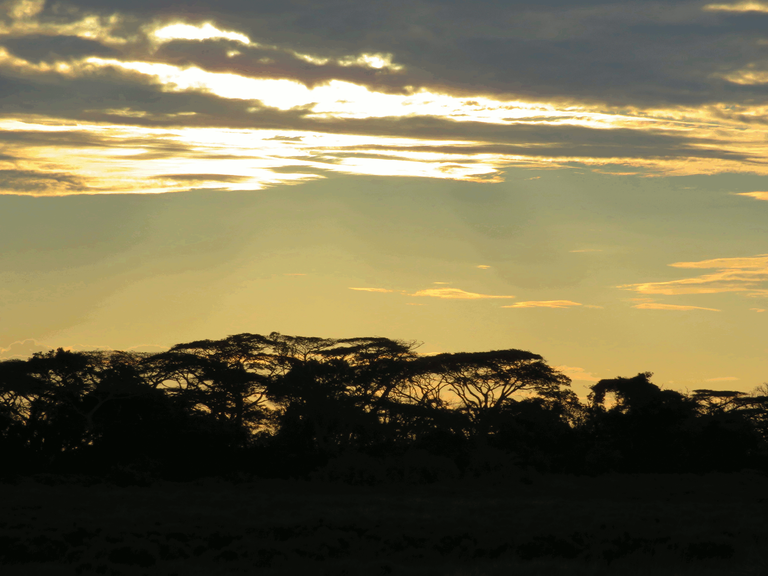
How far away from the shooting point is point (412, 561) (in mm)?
16750

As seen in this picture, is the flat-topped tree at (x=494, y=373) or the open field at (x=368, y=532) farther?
the flat-topped tree at (x=494, y=373)

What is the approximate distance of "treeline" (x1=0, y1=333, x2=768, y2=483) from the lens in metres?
34.9

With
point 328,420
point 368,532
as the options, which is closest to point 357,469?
point 328,420

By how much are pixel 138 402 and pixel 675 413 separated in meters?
26.1

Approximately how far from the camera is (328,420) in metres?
39.1

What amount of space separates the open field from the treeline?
4.17 m

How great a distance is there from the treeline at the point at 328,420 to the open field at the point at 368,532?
164 inches

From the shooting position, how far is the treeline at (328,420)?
115ft

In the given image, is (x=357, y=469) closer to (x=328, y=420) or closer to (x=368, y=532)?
(x=328, y=420)

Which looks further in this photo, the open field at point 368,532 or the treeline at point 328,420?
the treeline at point 328,420

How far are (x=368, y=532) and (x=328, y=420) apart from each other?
1932 centimetres

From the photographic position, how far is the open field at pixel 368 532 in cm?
1574

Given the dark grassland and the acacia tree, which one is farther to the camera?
the acacia tree

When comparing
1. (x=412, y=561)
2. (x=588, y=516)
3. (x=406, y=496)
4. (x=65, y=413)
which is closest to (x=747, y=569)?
(x=412, y=561)
